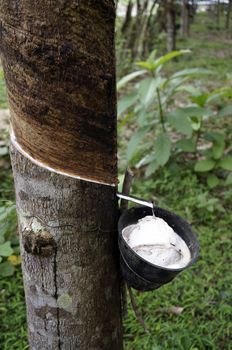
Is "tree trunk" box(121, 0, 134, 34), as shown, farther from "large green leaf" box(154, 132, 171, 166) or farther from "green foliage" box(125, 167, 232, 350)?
"green foliage" box(125, 167, 232, 350)

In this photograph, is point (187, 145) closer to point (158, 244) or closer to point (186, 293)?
point (186, 293)

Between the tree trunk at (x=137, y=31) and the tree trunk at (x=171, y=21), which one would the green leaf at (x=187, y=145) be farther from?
the tree trunk at (x=171, y=21)

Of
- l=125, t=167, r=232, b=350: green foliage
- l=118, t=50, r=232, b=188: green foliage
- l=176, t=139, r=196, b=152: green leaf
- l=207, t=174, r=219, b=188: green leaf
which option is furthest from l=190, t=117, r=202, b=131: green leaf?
l=125, t=167, r=232, b=350: green foliage

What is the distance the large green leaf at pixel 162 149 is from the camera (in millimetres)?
2807

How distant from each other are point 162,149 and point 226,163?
1.58 feet

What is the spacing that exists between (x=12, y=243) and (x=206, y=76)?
4.39m

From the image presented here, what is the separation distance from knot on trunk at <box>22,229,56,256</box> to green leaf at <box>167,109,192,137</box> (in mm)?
1930

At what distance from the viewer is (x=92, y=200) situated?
952mm

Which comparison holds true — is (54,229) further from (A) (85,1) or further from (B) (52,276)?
(A) (85,1)

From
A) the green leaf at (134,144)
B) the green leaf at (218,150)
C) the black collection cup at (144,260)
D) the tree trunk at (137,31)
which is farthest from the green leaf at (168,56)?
the tree trunk at (137,31)

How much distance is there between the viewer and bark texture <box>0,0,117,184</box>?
79 centimetres

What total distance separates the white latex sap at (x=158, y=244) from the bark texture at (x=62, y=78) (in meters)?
0.18

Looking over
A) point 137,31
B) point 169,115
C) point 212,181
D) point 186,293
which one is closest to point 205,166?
point 212,181

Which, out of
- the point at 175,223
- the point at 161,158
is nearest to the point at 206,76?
the point at 161,158
